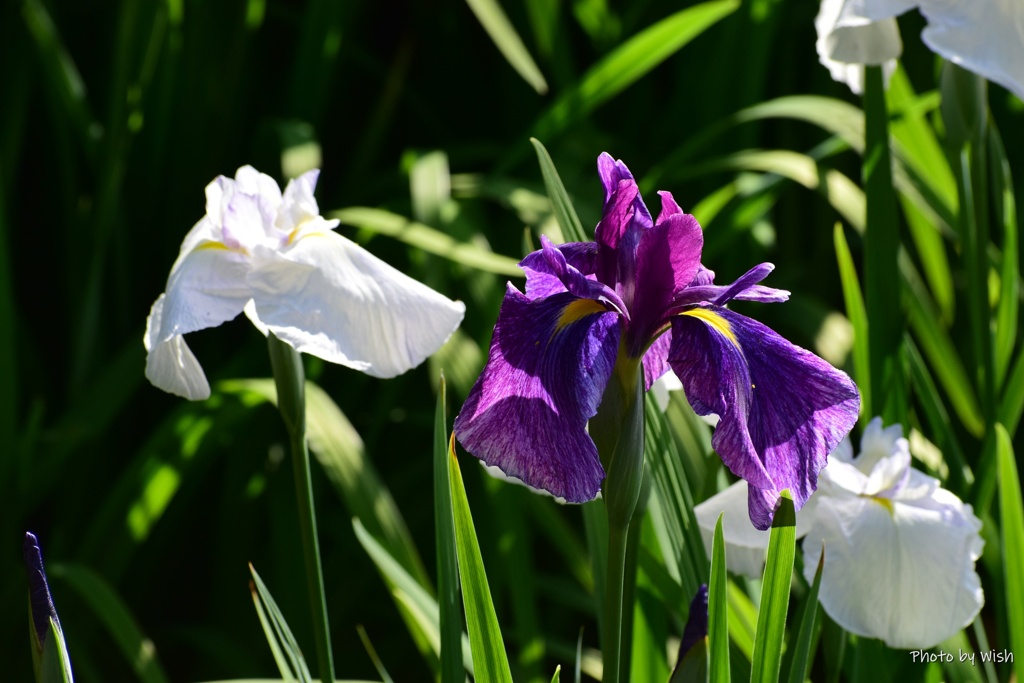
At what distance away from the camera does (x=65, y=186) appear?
A: 1.32 meters

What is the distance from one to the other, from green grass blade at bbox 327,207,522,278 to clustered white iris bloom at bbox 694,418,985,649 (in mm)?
416

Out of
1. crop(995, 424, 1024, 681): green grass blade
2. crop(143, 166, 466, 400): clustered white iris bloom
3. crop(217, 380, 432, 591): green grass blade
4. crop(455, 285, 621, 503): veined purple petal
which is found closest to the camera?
crop(455, 285, 621, 503): veined purple petal

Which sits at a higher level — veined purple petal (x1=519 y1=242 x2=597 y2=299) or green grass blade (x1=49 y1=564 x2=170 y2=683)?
veined purple petal (x1=519 y1=242 x2=597 y2=299)

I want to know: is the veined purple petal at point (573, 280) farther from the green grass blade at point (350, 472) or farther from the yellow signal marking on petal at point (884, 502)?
the green grass blade at point (350, 472)

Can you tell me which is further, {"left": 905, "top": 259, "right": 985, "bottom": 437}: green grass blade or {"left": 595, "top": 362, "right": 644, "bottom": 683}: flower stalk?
{"left": 905, "top": 259, "right": 985, "bottom": 437}: green grass blade

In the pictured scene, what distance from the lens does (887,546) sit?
0.59 meters

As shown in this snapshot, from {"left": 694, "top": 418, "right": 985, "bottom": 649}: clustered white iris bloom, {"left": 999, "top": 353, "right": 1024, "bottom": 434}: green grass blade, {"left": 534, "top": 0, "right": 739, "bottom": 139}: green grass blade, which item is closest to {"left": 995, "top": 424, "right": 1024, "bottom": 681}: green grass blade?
{"left": 694, "top": 418, "right": 985, "bottom": 649}: clustered white iris bloom

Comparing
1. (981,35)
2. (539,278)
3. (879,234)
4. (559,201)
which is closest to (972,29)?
(981,35)

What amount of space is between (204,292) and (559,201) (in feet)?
0.70

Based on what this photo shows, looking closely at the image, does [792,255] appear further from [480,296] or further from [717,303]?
[717,303]

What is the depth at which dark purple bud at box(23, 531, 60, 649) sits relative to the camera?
44 cm

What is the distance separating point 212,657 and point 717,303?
37.4 inches

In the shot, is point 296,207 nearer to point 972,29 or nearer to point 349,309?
point 349,309

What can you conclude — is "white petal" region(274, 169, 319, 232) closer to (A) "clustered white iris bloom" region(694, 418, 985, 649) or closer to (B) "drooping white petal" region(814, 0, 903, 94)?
(A) "clustered white iris bloom" region(694, 418, 985, 649)
